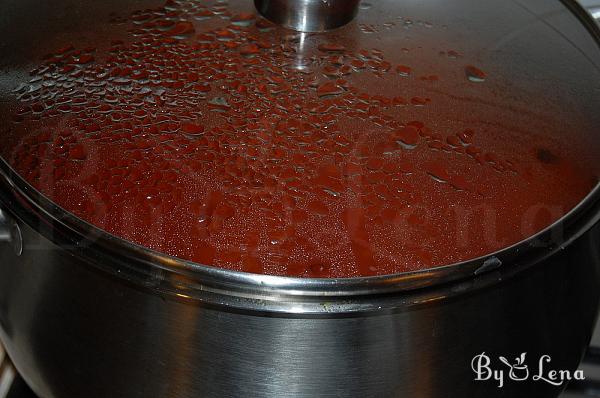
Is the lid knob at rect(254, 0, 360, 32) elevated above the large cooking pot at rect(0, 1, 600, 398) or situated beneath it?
elevated above

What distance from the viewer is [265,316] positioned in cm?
66

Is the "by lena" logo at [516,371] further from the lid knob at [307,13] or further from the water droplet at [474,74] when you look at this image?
the lid knob at [307,13]

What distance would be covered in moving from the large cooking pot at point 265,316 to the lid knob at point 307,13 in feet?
1.29

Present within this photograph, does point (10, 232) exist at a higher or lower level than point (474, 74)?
lower

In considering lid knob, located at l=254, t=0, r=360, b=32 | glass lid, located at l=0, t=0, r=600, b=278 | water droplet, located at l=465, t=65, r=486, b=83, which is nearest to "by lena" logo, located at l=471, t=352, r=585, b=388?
glass lid, located at l=0, t=0, r=600, b=278

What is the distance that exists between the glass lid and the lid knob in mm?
13

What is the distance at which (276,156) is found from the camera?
2.58ft

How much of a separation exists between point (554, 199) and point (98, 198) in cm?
49

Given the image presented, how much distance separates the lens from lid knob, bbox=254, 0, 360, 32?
94 centimetres

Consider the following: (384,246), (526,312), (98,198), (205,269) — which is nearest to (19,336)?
(98,198)

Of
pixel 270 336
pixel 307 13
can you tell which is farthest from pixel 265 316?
pixel 307 13

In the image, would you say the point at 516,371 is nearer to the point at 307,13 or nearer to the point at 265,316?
the point at 265,316

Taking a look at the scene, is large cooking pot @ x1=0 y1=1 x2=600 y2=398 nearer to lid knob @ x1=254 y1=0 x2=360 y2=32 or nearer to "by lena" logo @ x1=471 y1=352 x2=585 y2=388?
"by lena" logo @ x1=471 y1=352 x2=585 y2=388

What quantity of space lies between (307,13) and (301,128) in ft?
0.66
